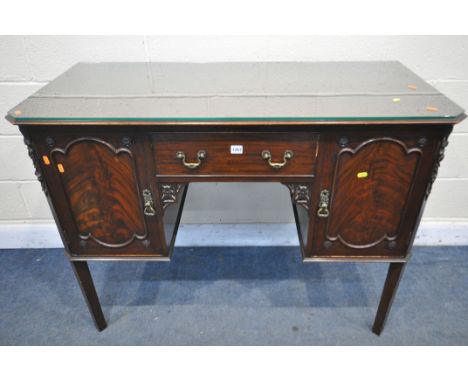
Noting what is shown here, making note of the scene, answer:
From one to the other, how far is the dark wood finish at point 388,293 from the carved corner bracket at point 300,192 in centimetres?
43

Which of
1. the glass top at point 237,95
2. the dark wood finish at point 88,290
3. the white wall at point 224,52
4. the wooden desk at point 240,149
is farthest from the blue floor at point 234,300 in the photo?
the glass top at point 237,95

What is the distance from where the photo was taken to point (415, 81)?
3.38 ft

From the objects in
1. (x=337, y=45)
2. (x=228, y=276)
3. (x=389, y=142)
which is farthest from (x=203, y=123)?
(x=228, y=276)

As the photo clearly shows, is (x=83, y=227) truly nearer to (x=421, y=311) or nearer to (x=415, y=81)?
(x=415, y=81)

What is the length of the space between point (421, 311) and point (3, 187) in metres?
1.95

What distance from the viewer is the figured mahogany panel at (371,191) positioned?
898 millimetres

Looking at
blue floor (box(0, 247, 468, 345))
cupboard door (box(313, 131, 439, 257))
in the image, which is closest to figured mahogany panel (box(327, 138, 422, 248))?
cupboard door (box(313, 131, 439, 257))

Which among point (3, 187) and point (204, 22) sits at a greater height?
point (204, 22)

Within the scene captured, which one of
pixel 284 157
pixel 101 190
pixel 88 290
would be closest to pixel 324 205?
pixel 284 157

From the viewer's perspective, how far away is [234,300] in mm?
1482

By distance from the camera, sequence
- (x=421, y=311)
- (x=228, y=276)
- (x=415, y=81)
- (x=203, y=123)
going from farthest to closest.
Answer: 1. (x=228, y=276)
2. (x=421, y=311)
3. (x=415, y=81)
4. (x=203, y=123)

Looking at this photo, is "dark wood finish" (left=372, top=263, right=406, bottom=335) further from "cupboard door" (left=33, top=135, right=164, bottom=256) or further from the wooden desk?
"cupboard door" (left=33, top=135, right=164, bottom=256)

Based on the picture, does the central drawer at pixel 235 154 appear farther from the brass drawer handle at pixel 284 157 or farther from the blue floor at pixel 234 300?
the blue floor at pixel 234 300

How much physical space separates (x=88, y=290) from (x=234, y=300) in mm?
594
